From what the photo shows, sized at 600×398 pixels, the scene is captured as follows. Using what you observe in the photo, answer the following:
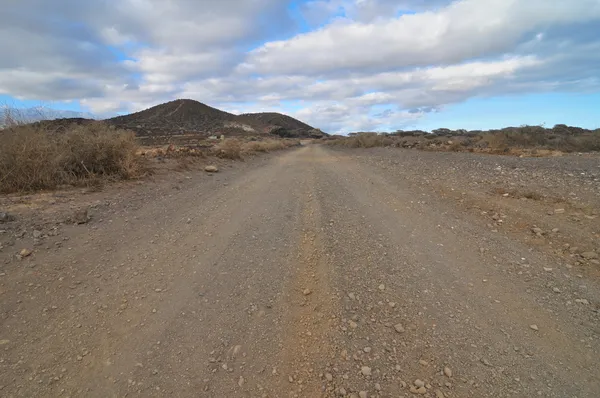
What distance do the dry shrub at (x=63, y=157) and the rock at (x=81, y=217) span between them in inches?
79.1

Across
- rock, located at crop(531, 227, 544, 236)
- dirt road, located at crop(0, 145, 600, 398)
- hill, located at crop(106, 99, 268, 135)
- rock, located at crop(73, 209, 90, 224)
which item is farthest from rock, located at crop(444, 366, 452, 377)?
hill, located at crop(106, 99, 268, 135)

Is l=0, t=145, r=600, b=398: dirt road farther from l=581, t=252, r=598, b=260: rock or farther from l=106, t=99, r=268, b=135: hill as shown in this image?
l=106, t=99, r=268, b=135: hill

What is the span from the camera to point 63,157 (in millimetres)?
8008

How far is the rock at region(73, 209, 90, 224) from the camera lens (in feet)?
18.8

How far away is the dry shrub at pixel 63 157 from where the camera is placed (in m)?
6.95

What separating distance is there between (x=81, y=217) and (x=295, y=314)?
14.2 feet

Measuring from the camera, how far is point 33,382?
2641mm

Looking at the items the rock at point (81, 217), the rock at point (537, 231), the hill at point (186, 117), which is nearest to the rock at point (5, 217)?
the rock at point (81, 217)

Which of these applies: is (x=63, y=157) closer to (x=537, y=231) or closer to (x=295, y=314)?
(x=295, y=314)

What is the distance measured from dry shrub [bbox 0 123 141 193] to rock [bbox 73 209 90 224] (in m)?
2.01

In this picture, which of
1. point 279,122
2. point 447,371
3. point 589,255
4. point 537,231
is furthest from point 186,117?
point 447,371

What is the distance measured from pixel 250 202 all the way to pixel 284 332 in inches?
199

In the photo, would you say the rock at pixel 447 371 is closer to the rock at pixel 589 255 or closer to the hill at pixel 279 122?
the rock at pixel 589 255

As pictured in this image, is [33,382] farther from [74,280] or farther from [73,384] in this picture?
[74,280]
